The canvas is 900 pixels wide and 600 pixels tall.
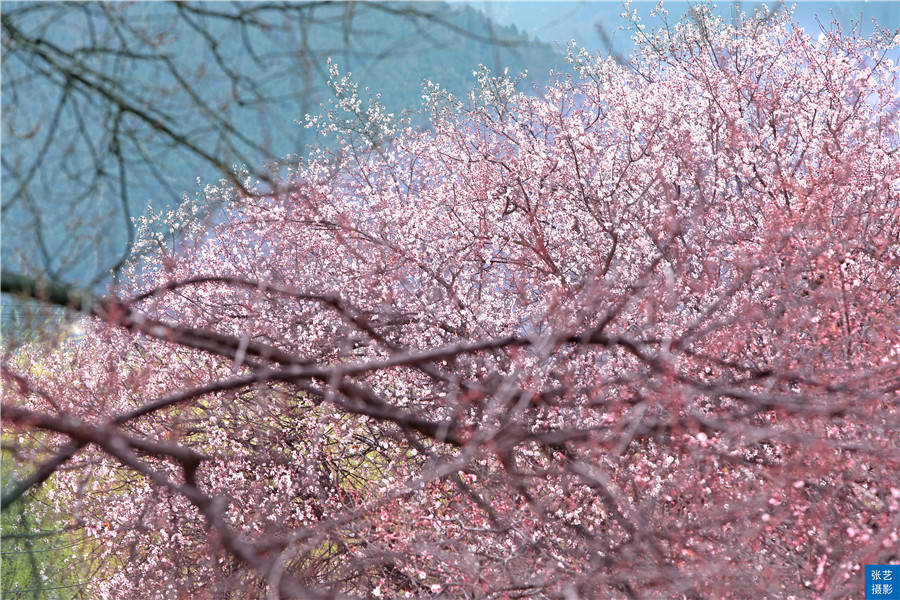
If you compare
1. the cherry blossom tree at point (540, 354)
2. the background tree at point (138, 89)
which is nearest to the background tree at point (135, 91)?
the background tree at point (138, 89)

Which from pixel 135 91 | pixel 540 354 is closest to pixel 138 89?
pixel 135 91

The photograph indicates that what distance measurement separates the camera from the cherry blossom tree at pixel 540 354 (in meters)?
4.14

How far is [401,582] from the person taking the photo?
8.84m

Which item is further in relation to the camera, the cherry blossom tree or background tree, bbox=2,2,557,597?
the cherry blossom tree

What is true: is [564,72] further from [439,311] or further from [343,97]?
[439,311]

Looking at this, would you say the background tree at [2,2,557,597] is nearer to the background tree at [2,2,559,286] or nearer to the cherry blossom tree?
the background tree at [2,2,559,286]

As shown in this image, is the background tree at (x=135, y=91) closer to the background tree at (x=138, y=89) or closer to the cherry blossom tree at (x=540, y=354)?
the background tree at (x=138, y=89)

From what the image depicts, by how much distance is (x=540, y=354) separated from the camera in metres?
4.01

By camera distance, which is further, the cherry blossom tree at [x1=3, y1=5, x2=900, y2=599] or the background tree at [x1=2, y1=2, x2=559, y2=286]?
the cherry blossom tree at [x1=3, y1=5, x2=900, y2=599]

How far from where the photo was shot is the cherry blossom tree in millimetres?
4141

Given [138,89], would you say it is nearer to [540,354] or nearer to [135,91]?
[135,91]

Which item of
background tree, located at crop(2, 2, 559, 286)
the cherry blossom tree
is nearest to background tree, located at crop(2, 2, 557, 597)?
background tree, located at crop(2, 2, 559, 286)

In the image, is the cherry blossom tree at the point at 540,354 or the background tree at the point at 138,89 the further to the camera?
the cherry blossom tree at the point at 540,354

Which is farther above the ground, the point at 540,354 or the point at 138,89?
the point at 138,89
